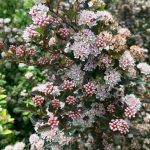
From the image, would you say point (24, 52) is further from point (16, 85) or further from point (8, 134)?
point (16, 85)

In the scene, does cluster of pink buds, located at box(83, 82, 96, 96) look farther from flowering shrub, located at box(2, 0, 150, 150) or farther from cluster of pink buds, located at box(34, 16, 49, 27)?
cluster of pink buds, located at box(34, 16, 49, 27)

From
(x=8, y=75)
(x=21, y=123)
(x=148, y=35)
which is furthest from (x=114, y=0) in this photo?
(x=21, y=123)

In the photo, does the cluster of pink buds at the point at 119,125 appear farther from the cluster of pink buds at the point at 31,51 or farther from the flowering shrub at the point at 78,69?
the cluster of pink buds at the point at 31,51

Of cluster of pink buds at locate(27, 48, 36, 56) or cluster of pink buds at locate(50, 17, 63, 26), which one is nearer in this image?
cluster of pink buds at locate(50, 17, 63, 26)

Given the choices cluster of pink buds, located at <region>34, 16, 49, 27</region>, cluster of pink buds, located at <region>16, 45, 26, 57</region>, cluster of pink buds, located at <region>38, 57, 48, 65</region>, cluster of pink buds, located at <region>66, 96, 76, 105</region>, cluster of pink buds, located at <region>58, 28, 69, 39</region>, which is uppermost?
cluster of pink buds, located at <region>34, 16, 49, 27</region>

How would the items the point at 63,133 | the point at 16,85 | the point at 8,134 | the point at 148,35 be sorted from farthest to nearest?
the point at 148,35, the point at 16,85, the point at 8,134, the point at 63,133

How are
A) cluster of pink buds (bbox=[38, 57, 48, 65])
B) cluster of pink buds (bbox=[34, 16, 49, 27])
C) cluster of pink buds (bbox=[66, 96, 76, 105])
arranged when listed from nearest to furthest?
cluster of pink buds (bbox=[34, 16, 49, 27]), cluster of pink buds (bbox=[66, 96, 76, 105]), cluster of pink buds (bbox=[38, 57, 48, 65])

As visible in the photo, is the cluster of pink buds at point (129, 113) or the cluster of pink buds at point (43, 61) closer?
the cluster of pink buds at point (129, 113)

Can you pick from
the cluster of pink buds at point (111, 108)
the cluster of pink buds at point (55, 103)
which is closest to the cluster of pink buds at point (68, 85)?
the cluster of pink buds at point (55, 103)

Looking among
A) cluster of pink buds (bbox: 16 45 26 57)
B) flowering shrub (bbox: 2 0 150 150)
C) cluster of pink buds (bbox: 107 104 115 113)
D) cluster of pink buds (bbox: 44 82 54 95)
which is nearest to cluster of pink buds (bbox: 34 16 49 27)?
flowering shrub (bbox: 2 0 150 150)
